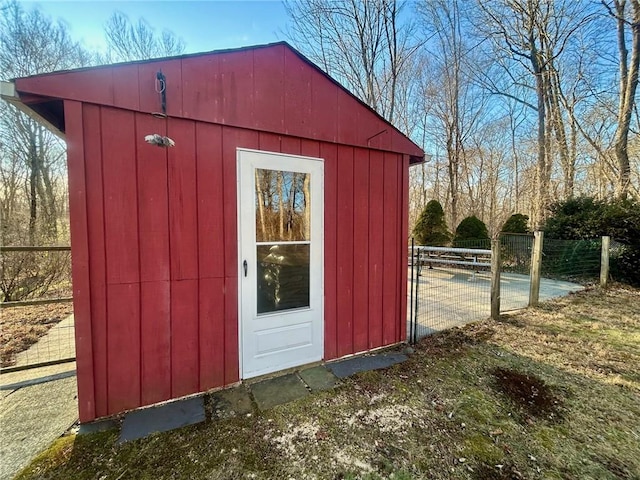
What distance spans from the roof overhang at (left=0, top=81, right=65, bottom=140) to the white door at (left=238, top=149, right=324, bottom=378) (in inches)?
47.6

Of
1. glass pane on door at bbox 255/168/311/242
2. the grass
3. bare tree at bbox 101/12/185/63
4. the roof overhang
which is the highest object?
bare tree at bbox 101/12/185/63

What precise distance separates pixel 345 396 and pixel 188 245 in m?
1.70

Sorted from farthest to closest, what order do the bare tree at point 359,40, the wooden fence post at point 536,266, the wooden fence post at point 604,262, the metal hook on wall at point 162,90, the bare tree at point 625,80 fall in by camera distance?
the bare tree at point 359,40
the bare tree at point 625,80
the wooden fence post at point 604,262
the wooden fence post at point 536,266
the metal hook on wall at point 162,90

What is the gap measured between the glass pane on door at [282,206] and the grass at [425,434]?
135 cm

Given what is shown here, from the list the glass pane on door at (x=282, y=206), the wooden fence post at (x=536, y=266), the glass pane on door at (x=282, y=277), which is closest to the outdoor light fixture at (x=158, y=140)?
the glass pane on door at (x=282, y=206)

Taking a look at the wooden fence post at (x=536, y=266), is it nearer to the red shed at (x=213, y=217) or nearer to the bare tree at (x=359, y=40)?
the red shed at (x=213, y=217)

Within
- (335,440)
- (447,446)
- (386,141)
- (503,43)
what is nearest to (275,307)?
(335,440)

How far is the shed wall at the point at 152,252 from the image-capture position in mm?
1889

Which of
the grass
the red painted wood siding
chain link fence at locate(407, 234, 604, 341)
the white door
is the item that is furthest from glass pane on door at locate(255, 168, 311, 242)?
chain link fence at locate(407, 234, 604, 341)

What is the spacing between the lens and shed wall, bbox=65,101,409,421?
1.89 meters

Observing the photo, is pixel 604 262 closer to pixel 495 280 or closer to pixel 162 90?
pixel 495 280

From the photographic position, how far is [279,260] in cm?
252

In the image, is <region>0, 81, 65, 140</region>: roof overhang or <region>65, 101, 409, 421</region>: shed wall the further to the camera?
<region>65, 101, 409, 421</region>: shed wall

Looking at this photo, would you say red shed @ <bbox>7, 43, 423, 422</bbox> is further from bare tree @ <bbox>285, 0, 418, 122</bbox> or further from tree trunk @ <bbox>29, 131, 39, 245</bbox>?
tree trunk @ <bbox>29, 131, 39, 245</bbox>
